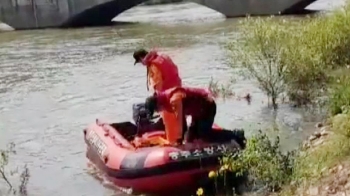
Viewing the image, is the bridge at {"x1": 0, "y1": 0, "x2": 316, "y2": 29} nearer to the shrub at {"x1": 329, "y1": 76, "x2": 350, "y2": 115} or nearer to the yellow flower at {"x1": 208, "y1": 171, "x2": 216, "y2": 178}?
the shrub at {"x1": 329, "y1": 76, "x2": 350, "y2": 115}

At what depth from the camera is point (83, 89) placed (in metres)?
19.9

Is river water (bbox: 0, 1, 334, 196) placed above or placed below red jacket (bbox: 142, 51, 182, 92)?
below

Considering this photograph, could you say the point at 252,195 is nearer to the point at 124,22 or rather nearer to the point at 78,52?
the point at 78,52

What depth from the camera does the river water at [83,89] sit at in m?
12.7

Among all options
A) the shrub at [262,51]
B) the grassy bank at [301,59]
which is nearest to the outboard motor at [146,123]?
→ the grassy bank at [301,59]

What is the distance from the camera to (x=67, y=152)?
1321 centimetres

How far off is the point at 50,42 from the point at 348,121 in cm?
2659

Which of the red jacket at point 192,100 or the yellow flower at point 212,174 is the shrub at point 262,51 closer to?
the red jacket at point 192,100

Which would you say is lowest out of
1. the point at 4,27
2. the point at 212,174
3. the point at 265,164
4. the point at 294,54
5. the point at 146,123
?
the point at 4,27

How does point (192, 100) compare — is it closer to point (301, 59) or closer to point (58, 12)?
point (301, 59)

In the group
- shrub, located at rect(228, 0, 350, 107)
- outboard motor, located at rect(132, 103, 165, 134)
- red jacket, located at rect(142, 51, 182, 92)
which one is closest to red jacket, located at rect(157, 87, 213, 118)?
red jacket, located at rect(142, 51, 182, 92)

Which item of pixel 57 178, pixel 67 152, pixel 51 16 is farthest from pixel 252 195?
pixel 51 16

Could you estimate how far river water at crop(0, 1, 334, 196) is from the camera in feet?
41.6

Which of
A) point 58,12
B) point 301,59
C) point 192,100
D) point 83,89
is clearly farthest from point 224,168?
point 58,12
